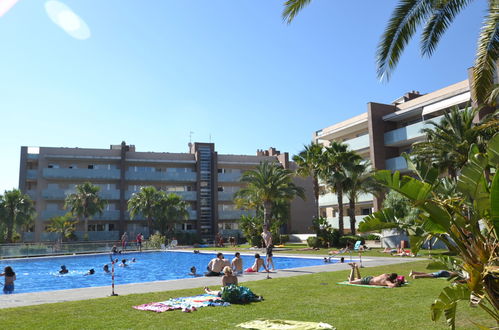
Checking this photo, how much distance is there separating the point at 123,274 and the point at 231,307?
17.6 metres

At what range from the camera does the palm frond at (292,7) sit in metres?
10.8

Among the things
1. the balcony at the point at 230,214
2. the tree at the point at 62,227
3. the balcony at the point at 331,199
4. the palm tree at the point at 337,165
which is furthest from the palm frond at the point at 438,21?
the balcony at the point at 230,214

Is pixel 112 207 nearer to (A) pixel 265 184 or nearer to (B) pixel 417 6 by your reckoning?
(A) pixel 265 184

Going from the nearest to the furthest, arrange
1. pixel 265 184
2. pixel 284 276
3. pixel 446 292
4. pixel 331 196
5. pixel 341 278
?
pixel 446 292
pixel 341 278
pixel 284 276
pixel 265 184
pixel 331 196

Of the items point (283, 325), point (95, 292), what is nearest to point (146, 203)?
point (95, 292)

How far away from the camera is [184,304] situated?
10.3 meters

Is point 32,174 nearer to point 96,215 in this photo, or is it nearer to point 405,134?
point 96,215

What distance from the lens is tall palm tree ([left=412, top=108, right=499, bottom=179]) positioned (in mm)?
26180

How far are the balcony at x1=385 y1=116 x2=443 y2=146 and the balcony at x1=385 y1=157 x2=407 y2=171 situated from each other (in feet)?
5.49

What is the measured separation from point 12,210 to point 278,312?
44.7m

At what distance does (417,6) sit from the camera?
1108 cm

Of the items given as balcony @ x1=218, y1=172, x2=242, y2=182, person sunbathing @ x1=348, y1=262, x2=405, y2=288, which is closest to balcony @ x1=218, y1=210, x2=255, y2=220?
balcony @ x1=218, y1=172, x2=242, y2=182

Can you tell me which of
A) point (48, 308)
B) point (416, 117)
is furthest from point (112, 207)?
point (48, 308)

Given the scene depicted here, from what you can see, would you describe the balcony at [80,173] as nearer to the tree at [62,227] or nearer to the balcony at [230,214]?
the tree at [62,227]
